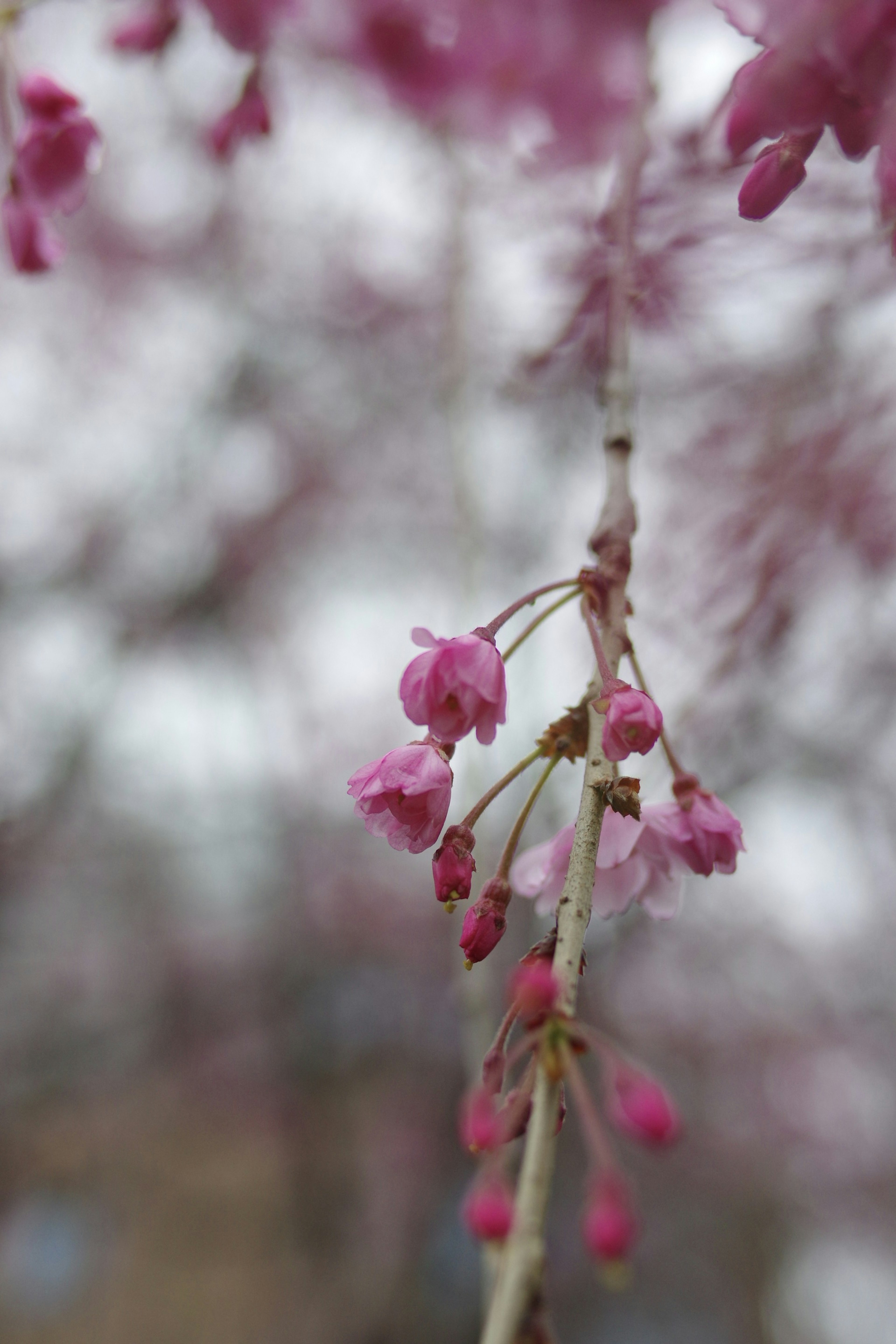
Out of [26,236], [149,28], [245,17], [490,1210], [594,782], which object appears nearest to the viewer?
[490,1210]

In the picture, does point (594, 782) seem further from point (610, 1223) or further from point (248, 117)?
point (248, 117)

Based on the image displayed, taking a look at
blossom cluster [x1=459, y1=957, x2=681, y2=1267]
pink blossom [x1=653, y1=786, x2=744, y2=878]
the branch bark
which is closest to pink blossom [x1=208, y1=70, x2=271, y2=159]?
the branch bark

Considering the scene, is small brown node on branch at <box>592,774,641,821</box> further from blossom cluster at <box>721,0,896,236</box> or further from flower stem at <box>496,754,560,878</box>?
blossom cluster at <box>721,0,896,236</box>

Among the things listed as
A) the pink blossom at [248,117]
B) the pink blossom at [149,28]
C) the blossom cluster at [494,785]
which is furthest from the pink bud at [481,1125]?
the pink blossom at [149,28]

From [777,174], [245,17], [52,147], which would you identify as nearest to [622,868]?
[777,174]

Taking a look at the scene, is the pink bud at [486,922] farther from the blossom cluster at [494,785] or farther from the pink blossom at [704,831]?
the pink blossom at [704,831]
